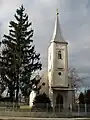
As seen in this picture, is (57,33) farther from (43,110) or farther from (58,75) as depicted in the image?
(43,110)

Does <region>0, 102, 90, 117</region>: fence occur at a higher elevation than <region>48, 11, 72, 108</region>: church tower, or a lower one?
lower

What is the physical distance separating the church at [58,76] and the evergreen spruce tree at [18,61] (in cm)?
387

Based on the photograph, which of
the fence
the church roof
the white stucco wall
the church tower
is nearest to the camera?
the fence

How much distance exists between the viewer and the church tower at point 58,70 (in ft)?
136

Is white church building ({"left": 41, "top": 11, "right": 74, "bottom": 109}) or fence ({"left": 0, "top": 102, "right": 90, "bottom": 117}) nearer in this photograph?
fence ({"left": 0, "top": 102, "right": 90, "bottom": 117})

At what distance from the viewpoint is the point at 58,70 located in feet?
142

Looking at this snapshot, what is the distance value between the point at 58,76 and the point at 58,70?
106cm

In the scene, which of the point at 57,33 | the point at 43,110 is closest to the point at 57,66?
the point at 57,33

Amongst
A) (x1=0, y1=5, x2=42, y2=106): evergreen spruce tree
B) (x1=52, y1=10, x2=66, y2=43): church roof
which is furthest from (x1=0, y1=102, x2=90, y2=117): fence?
(x1=52, y1=10, x2=66, y2=43): church roof

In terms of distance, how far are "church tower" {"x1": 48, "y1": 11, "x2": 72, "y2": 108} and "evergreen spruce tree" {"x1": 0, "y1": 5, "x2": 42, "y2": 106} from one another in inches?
151

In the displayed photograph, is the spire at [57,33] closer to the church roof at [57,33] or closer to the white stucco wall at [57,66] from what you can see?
the church roof at [57,33]

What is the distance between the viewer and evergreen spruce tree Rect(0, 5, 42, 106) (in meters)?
38.0

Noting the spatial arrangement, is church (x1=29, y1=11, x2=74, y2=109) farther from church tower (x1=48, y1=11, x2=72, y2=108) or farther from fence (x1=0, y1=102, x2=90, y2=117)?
fence (x1=0, y1=102, x2=90, y2=117)

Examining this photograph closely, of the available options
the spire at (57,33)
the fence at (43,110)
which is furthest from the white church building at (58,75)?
the fence at (43,110)
